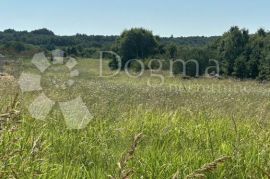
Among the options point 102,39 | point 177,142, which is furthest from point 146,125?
point 102,39

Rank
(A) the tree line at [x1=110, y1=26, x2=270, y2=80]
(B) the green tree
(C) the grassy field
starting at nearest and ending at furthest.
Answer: (C) the grassy field → (A) the tree line at [x1=110, y1=26, x2=270, y2=80] → (B) the green tree

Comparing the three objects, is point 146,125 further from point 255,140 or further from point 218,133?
point 255,140

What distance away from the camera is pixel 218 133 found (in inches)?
222

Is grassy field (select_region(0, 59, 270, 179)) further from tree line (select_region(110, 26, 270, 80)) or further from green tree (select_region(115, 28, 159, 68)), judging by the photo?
green tree (select_region(115, 28, 159, 68))

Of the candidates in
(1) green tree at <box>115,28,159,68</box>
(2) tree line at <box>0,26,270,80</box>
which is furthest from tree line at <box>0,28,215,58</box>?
(2) tree line at <box>0,26,270,80</box>

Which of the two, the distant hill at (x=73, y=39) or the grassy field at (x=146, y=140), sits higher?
the distant hill at (x=73, y=39)

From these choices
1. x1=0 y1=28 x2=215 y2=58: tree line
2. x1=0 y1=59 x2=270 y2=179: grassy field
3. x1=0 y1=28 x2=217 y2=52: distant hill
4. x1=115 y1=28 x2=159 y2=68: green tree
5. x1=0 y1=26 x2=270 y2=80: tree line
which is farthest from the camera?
x1=0 y1=28 x2=217 y2=52: distant hill

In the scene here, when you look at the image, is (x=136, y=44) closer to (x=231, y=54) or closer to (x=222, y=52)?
(x=222, y=52)

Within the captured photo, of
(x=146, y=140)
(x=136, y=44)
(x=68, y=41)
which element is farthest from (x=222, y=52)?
(x=68, y=41)

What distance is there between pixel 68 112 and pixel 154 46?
6840 cm

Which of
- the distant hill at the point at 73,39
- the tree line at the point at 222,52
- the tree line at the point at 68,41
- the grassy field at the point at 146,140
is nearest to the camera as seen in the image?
the grassy field at the point at 146,140

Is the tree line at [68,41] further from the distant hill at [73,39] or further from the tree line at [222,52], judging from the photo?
the tree line at [222,52]

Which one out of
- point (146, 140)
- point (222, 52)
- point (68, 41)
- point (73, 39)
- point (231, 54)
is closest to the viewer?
point (146, 140)

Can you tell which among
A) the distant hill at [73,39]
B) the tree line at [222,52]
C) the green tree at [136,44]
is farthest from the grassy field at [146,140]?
the distant hill at [73,39]
